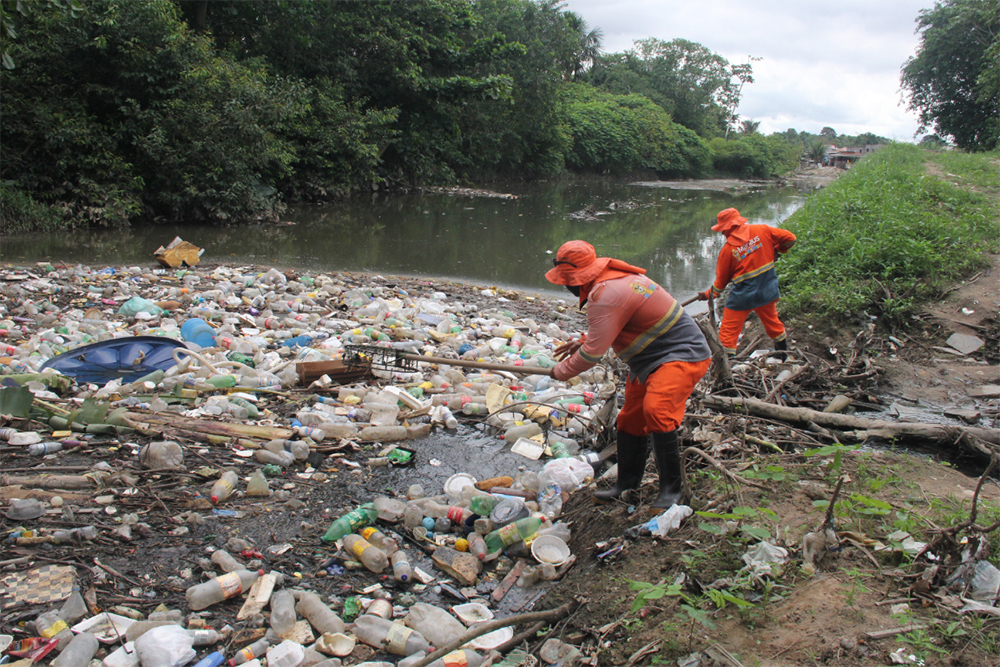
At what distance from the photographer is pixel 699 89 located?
4962 cm

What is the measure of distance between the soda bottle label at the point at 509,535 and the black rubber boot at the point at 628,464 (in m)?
0.44

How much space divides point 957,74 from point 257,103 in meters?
26.1

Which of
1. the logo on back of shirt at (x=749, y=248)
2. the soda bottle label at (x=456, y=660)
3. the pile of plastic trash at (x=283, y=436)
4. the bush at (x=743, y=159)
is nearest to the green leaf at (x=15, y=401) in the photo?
the pile of plastic trash at (x=283, y=436)

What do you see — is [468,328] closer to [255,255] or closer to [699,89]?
[255,255]

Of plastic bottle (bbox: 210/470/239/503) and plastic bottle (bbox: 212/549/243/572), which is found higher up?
plastic bottle (bbox: 210/470/239/503)

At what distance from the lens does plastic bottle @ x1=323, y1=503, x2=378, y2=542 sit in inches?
115

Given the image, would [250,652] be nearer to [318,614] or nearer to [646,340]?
[318,614]

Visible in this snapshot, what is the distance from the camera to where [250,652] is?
86.6 inches

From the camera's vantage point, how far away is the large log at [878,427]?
3.59 metres

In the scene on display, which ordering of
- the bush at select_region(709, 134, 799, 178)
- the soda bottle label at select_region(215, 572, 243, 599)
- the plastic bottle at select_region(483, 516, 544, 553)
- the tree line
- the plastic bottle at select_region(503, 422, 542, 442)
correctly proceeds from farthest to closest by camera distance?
the bush at select_region(709, 134, 799, 178), the tree line, the plastic bottle at select_region(503, 422, 542, 442), the plastic bottle at select_region(483, 516, 544, 553), the soda bottle label at select_region(215, 572, 243, 599)

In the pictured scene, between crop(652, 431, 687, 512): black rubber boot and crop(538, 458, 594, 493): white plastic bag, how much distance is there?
Result: 0.67 metres

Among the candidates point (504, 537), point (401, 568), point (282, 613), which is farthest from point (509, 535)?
point (282, 613)

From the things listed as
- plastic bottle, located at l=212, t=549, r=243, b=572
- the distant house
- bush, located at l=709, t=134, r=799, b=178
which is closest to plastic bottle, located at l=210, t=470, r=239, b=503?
plastic bottle, located at l=212, t=549, r=243, b=572

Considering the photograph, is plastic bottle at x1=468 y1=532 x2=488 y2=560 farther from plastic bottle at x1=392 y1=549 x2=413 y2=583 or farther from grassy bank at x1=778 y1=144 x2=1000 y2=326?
grassy bank at x1=778 y1=144 x2=1000 y2=326
